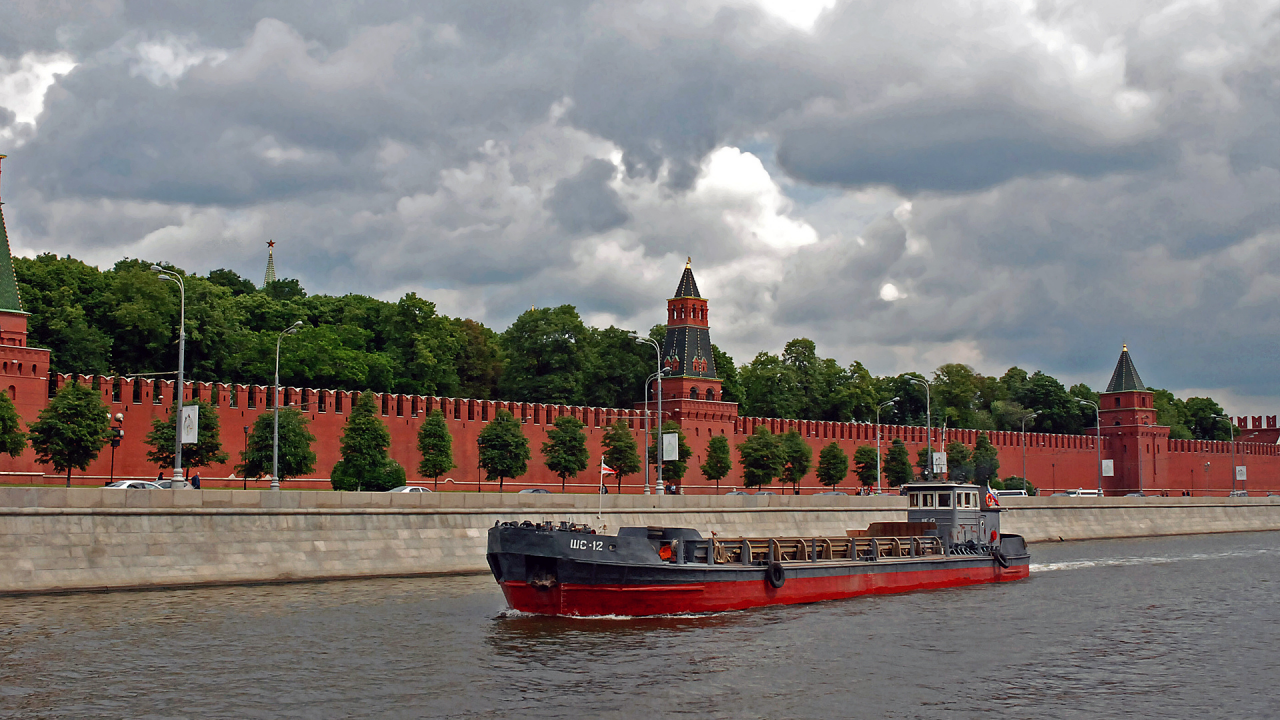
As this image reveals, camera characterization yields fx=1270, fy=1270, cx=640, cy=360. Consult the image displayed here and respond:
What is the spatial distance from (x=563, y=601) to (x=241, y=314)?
5419 cm

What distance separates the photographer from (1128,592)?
3491cm

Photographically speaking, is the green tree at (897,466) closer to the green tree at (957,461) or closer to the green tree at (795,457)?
the green tree at (957,461)

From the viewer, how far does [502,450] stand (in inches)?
2308

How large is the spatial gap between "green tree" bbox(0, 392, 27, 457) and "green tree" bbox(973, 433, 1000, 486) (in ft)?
191

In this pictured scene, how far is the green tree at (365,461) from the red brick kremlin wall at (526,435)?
2280 mm

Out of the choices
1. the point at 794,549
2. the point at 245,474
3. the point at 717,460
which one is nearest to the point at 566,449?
the point at 717,460

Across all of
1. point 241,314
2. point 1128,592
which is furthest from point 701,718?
point 241,314

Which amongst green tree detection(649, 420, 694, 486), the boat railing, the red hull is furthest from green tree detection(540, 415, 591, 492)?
the red hull

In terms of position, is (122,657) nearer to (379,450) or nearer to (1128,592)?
(1128,592)

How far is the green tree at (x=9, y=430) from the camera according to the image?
4416 cm

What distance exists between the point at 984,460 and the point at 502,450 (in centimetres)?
3899

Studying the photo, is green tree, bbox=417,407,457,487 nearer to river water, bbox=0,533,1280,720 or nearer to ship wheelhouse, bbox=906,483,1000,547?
river water, bbox=0,533,1280,720

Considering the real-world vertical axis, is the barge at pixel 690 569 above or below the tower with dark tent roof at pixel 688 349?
below

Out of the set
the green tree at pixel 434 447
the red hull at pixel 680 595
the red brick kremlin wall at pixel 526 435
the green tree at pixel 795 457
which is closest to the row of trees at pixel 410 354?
the red brick kremlin wall at pixel 526 435
